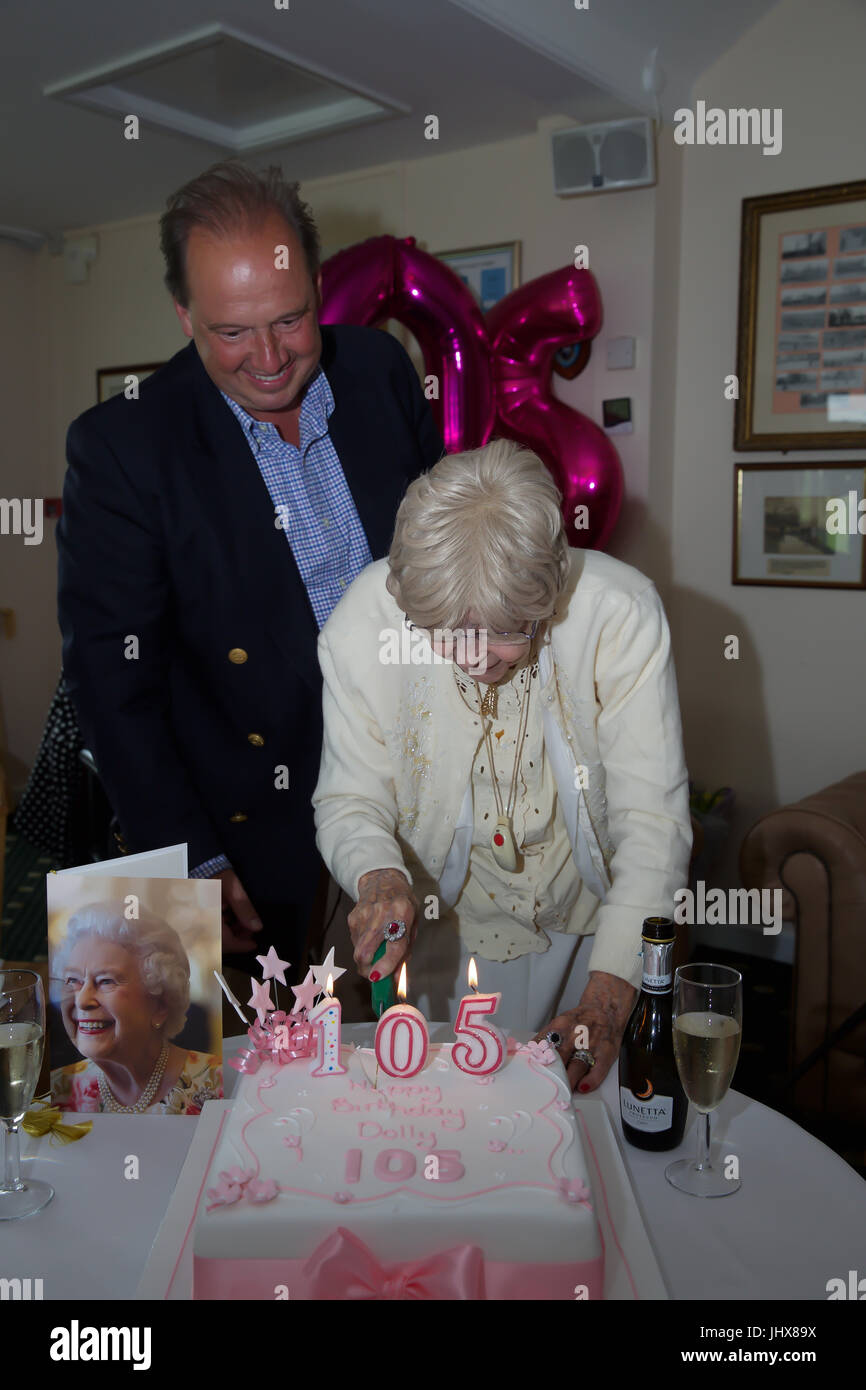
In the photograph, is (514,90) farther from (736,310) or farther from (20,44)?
(20,44)

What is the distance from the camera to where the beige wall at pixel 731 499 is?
328cm

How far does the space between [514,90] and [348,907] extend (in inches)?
98.0

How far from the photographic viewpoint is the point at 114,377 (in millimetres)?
5352

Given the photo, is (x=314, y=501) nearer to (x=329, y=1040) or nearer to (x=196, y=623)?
(x=196, y=623)

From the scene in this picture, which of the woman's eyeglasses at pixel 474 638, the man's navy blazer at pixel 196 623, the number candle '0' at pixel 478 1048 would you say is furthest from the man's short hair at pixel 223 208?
the number candle '0' at pixel 478 1048

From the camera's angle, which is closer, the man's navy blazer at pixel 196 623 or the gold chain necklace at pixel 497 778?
the gold chain necklace at pixel 497 778

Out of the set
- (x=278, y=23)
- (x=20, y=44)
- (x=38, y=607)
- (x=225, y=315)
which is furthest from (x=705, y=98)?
(x=38, y=607)

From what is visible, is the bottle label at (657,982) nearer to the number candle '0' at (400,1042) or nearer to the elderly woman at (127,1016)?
the number candle '0' at (400,1042)

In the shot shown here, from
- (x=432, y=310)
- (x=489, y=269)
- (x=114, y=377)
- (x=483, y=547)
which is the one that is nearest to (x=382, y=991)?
(x=483, y=547)

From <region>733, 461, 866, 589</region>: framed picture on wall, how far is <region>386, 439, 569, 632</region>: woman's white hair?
225 cm

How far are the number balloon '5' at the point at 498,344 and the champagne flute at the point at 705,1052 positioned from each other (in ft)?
7.27

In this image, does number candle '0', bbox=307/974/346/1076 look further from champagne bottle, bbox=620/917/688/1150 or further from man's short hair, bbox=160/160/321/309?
man's short hair, bbox=160/160/321/309

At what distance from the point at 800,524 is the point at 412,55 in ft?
5.87

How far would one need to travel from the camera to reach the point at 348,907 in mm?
2336
